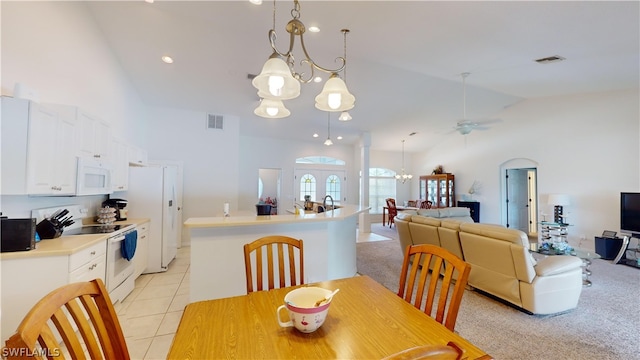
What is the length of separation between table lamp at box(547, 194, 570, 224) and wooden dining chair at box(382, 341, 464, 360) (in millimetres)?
6753

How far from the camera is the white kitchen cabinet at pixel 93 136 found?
8.75 feet

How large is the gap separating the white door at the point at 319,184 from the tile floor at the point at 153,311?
4.41 m

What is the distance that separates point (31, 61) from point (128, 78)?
2276mm

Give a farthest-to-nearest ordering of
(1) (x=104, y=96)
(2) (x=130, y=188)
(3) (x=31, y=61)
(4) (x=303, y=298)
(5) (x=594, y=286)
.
Result: (2) (x=130, y=188) < (1) (x=104, y=96) < (5) (x=594, y=286) < (3) (x=31, y=61) < (4) (x=303, y=298)

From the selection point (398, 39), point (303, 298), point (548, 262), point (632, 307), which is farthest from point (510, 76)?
point (303, 298)

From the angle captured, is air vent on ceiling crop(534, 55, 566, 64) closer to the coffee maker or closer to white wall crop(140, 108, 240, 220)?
white wall crop(140, 108, 240, 220)

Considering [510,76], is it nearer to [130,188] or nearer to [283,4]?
[283,4]

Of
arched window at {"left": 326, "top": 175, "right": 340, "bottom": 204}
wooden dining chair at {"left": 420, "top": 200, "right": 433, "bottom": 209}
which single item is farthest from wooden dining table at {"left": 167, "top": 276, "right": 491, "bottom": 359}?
wooden dining chair at {"left": 420, "top": 200, "right": 433, "bottom": 209}

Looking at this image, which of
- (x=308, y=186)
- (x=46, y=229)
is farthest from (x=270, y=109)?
(x=308, y=186)

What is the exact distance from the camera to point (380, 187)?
9.58 m

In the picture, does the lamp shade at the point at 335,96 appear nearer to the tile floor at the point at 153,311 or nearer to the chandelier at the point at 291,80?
the chandelier at the point at 291,80

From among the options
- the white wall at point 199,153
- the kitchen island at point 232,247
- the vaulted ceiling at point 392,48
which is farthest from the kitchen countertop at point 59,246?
the white wall at point 199,153

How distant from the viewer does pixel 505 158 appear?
698 cm

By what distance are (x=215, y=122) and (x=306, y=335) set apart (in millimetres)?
5562
